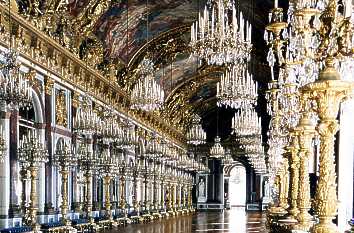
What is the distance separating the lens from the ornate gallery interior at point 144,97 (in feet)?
20.1

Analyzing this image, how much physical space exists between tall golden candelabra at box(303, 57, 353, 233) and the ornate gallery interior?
0.01 meters

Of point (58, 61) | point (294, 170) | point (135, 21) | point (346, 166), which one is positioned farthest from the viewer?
point (135, 21)

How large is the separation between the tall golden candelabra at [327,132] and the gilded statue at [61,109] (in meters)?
15.0

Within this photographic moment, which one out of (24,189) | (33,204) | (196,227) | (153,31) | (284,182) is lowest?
(196,227)

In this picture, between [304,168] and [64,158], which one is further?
[64,158]

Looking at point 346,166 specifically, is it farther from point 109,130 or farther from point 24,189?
point 24,189

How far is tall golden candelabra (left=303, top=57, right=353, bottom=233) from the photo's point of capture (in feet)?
18.4

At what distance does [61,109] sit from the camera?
2038 centimetres

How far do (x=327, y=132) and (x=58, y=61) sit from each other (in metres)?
15.3

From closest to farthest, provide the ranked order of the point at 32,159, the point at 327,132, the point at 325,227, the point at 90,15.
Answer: the point at 325,227 → the point at 327,132 → the point at 32,159 → the point at 90,15

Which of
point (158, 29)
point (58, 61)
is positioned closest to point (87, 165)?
point (58, 61)

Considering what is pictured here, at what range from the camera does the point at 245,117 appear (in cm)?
2000

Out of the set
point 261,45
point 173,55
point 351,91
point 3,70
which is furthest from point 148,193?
point 351,91

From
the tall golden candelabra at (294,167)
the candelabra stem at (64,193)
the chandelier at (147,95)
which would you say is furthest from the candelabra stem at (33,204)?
the tall golden candelabra at (294,167)
